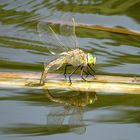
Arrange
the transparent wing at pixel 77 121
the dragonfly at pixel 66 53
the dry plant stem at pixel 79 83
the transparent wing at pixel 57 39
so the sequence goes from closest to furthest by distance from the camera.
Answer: the transparent wing at pixel 77 121 < the dry plant stem at pixel 79 83 < the dragonfly at pixel 66 53 < the transparent wing at pixel 57 39

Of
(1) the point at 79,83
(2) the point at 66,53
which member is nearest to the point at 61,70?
(2) the point at 66,53

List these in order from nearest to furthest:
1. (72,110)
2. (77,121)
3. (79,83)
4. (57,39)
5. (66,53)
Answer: (77,121) < (72,110) < (79,83) < (66,53) < (57,39)

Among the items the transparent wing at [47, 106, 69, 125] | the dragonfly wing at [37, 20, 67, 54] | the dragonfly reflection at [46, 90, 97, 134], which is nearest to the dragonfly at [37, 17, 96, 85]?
the dragonfly wing at [37, 20, 67, 54]

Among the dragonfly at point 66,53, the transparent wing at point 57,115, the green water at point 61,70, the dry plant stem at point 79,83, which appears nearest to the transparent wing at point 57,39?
the dragonfly at point 66,53

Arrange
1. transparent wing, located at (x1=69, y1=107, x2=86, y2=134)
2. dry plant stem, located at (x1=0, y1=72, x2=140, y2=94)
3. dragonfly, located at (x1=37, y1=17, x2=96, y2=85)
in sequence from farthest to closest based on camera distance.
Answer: dragonfly, located at (x1=37, y1=17, x2=96, y2=85) < dry plant stem, located at (x1=0, y1=72, x2=140, y2=94) < transparent wing, located at (x1=69, y1=107, x2=86, y2=134)

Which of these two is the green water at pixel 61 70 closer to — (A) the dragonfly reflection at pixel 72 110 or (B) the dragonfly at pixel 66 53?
(A) the dragonfly reflection at pixel 72 110

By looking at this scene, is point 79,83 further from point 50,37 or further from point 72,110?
point 50,37

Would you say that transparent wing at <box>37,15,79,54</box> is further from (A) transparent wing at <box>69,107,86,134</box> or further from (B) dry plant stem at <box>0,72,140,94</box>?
(A) transparent wing at <box>69,107,86,134</box>

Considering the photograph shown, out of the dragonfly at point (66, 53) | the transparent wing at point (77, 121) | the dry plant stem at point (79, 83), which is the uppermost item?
the dragonfly at point (66, 53)
